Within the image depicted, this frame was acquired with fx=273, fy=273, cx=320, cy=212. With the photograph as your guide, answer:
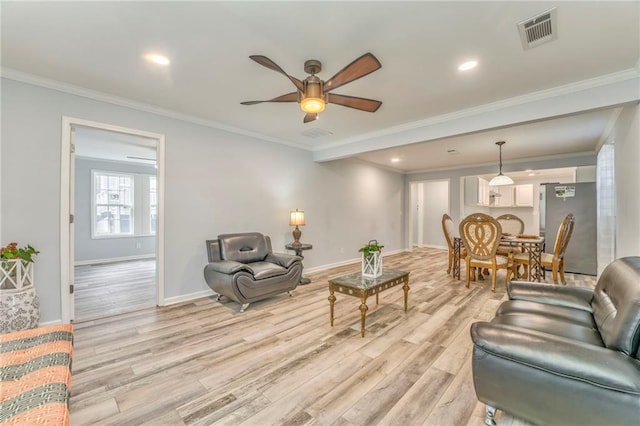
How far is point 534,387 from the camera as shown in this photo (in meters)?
1.37

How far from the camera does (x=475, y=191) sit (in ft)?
23.8

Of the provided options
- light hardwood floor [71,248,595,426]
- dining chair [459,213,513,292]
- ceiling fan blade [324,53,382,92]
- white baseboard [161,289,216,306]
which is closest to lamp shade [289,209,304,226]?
light hardwood floor [71,248,595,426]

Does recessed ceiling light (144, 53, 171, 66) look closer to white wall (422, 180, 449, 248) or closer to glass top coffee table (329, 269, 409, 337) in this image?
glass top coffee table (329, 269, 409, 337)

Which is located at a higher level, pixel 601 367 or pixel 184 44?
pixel 184 44

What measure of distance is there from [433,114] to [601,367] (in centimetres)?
323

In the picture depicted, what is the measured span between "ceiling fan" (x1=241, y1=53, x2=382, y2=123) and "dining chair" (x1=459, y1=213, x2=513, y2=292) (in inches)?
112

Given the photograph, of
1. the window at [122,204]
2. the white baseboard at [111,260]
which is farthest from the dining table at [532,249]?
the white baseboard at [111,260]

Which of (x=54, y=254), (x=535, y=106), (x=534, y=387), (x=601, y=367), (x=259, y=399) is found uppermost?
(x=535, y=106)

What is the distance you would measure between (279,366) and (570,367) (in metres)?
1.85

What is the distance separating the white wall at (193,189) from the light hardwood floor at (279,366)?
0.84 m

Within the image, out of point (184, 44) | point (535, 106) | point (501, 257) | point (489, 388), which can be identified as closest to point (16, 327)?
point (184, 44)

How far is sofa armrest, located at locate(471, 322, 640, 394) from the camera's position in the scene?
1197mm

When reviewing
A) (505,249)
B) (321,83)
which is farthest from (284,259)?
(505,249)

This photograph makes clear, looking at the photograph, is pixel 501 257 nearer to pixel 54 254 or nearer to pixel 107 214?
pixel 54 254
